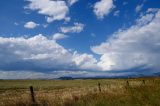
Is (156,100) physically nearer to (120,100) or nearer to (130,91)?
(120,100)

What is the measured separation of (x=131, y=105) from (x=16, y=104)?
5.35m

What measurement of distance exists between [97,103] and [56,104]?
2095mm

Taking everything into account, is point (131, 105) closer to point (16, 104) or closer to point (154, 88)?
point (154, 88)

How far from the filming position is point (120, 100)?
14148 millimetres

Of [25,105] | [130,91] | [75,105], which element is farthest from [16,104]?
[130,91]

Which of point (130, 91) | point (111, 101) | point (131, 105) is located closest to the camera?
point (131, 105)

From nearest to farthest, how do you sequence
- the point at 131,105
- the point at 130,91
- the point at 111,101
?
the point at 131,105, the point at 111,101, the point at 130,91

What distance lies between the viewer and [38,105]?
46.3ft

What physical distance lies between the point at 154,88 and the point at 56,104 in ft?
18.9

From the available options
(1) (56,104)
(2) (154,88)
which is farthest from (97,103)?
(2) (154,88)

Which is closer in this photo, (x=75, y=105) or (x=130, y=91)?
(x=75, y=105)

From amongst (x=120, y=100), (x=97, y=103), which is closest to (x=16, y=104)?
(x=97, y=103)

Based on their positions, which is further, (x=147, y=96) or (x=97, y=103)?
(x=147, y=96)

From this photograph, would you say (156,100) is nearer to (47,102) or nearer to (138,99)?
(138,99)
